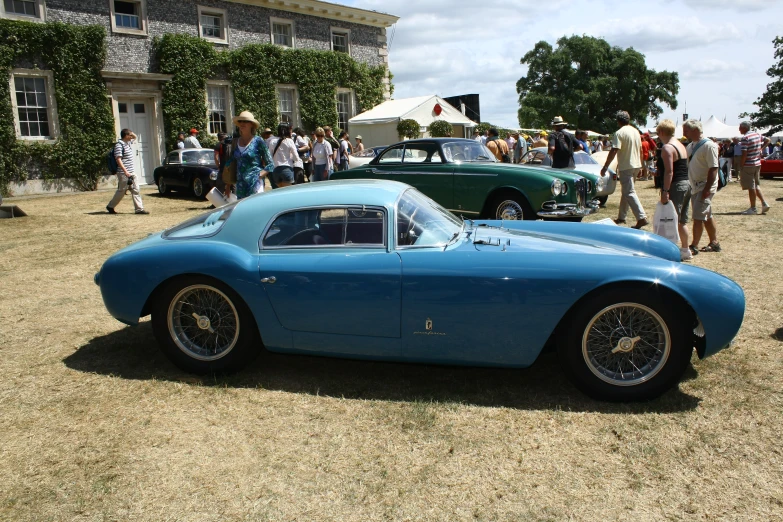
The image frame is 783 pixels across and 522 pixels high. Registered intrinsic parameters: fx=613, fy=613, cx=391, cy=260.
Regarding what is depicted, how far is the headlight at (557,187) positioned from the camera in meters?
8.69

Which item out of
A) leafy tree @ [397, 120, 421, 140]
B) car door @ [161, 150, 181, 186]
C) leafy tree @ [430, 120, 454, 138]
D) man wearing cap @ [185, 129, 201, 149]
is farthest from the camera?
leafy tree @ [430, 120, 454, 138]

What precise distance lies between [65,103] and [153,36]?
137 inches

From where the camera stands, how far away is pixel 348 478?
9.63ft

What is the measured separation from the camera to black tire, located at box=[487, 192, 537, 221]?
8.99 metres

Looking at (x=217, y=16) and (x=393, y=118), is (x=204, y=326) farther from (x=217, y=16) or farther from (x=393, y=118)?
(x=393, y=118)

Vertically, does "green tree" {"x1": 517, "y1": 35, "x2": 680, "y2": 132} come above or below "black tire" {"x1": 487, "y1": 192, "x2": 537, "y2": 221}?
above

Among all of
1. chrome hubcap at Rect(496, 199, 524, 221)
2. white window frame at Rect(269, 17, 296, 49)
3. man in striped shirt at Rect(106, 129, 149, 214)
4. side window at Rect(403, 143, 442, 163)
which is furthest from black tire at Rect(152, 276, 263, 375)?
white window frame at Rect(269, 17, 296, 49)

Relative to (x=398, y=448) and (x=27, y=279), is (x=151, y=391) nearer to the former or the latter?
(x=398, y=448)

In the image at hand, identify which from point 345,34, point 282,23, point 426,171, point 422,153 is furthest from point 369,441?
point 345,34

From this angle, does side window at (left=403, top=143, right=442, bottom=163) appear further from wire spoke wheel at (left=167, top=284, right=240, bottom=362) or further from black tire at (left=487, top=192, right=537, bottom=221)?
wire spoke wheel at (left=167, top=284, right=240, bottom=362)

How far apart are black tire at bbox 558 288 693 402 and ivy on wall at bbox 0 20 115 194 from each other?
17.6 metres

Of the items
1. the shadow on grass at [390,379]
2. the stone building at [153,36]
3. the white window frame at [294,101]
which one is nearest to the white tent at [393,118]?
the stone building at [153,36]

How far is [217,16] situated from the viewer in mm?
20781

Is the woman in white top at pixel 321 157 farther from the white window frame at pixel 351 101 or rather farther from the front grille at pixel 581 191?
the white window frame at pixel 351 101
